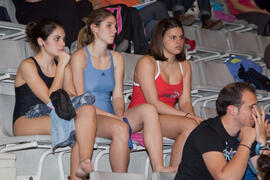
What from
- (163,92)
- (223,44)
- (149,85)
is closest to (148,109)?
(149,85)

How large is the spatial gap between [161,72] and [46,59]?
722mm

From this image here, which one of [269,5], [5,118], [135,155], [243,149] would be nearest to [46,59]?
[5,118]

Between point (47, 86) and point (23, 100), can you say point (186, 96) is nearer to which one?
point (47, 86)

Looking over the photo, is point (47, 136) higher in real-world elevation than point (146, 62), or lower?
lower

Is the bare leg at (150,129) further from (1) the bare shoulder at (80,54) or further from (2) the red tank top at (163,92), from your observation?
(1) the bare shoulder at (80,54)

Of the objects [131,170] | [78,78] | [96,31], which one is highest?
[96,31]

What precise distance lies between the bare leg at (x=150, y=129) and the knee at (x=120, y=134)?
12cm

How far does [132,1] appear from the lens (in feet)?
15.3

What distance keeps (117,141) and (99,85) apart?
0.51m

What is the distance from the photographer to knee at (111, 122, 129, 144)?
8.36 feet

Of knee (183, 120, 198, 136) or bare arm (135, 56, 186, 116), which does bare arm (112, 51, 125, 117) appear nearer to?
bare arm (135, 56, 186, 116)

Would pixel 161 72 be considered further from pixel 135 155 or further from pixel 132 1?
pixel 132 1

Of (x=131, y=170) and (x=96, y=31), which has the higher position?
(x=96, y=31)

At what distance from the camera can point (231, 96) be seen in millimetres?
2350
